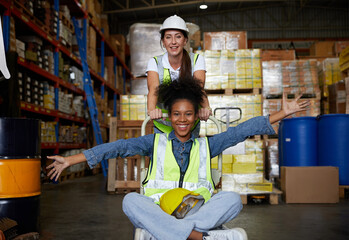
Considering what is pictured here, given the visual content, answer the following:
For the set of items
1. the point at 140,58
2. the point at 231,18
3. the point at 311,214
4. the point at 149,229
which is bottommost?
the point at 311,214

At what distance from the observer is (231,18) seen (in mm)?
21656

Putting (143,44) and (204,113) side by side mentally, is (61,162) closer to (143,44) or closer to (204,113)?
(204,113)

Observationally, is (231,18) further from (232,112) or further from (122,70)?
(232,112)

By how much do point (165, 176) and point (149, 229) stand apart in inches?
15.4

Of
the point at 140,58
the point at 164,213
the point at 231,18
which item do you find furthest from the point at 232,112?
the point at 231,18

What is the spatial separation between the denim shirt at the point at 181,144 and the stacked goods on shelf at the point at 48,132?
488cm

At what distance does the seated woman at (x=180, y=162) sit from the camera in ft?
6.02

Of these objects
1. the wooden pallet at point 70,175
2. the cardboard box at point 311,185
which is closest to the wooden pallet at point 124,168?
the wooden pallet at point 70,175

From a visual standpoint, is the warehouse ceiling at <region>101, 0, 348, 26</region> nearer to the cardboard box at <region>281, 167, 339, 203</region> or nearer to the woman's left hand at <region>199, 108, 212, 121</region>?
the cardboard box at <region>281, 167, 339, 203</region>

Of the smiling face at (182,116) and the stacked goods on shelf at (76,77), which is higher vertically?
the stacked goods on shelf at (76,77)

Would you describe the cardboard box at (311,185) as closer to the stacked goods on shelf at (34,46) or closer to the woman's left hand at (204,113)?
the woman's left hand at (204,113)

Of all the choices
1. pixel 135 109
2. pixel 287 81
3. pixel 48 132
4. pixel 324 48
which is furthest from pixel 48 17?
pixel 324 48

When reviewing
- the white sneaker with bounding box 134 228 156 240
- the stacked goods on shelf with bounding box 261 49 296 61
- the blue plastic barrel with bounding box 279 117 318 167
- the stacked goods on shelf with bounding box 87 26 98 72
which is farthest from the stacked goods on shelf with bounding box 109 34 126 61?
the white sneaker with bounding box 134 228 156 240

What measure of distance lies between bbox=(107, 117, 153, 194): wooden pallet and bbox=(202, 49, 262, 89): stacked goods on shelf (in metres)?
1.69
